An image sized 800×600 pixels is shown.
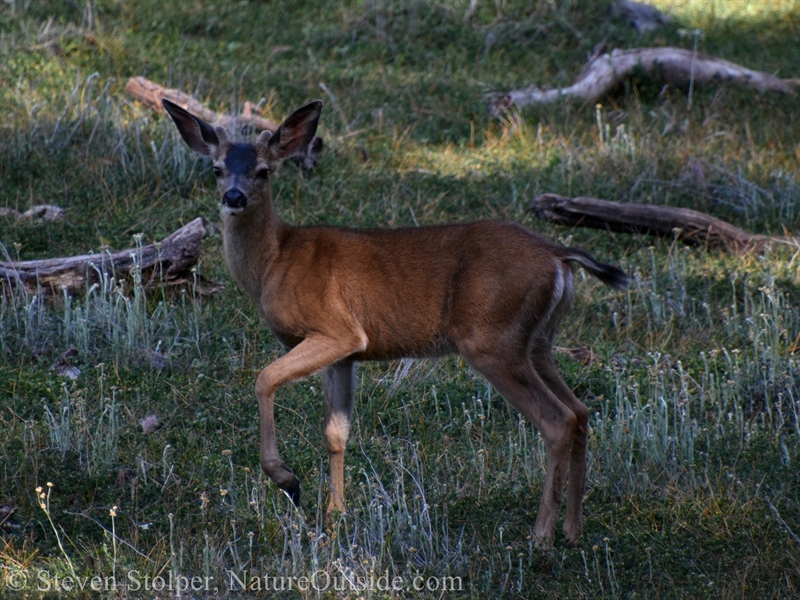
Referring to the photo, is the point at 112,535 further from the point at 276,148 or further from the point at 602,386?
the point at 602,386

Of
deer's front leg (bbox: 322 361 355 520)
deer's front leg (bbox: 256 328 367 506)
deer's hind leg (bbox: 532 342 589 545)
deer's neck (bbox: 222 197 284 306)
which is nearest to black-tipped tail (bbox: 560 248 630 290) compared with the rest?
deer's hind leg (bbox: 532 342 589 545)

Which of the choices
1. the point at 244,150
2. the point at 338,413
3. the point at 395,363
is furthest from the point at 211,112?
the point at 338,413

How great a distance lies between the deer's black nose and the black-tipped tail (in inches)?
62.4

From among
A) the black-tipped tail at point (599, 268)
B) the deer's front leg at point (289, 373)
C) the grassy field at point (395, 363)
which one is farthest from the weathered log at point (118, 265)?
the black-tipped tail at point (599, 268)

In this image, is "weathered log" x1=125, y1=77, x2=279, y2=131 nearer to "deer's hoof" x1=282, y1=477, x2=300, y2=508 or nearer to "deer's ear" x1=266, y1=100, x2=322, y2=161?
"deer's ear" x1=266, y1=100, x2=322, y2=161

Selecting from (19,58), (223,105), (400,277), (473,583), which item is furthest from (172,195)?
(473,583)

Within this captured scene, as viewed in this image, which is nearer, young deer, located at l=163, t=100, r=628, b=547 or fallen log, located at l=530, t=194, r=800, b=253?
young deer, located at l=163, t=100, r=628, b=547

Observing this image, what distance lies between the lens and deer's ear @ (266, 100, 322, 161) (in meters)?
5.88

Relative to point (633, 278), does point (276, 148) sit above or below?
above

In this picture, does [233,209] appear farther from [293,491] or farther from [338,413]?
[293,491]

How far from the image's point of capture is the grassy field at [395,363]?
4.73 metres

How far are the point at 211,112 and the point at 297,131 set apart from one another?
161 inches

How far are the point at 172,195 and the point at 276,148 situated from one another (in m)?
3.36

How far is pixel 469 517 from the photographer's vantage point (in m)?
5.11
